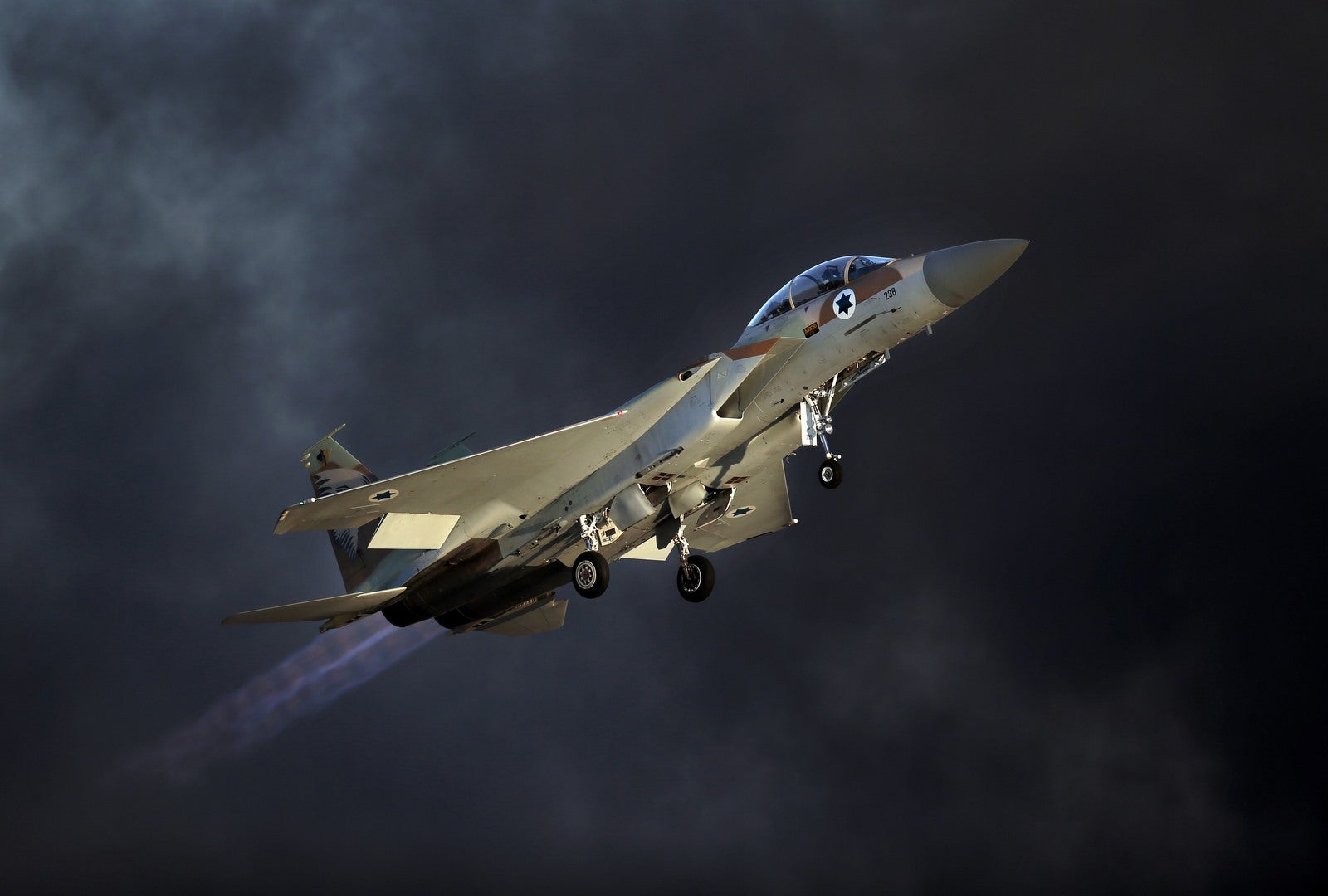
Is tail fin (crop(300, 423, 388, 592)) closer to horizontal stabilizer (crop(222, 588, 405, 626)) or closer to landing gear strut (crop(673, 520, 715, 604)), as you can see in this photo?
horizontal stabilizer (crop(222, 588, 405, 626))

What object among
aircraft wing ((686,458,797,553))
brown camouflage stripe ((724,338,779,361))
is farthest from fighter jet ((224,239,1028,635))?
aircraft wing ((686,458,797,553))

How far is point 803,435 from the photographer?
63.5 ft

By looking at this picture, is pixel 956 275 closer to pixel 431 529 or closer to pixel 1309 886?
pixel 431 529

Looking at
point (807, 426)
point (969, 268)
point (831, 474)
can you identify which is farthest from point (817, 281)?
point (831, 474)

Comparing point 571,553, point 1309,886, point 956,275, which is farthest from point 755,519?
point 1309,886

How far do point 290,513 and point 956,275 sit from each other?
9.67 metres

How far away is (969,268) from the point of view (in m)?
18.1

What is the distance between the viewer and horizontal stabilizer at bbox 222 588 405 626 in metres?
19.6

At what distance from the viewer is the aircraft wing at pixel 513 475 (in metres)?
19.9

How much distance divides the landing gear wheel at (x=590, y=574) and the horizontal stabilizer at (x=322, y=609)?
3161mm

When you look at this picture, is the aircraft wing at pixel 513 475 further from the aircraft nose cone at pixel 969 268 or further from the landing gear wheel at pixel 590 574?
the aircraft nose cone at pixel 969 268

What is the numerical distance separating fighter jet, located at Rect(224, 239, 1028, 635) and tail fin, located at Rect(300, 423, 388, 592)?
0.16 ft

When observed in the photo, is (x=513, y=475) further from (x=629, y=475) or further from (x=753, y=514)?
(x=753, y=514)

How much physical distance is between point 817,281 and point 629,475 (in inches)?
156
